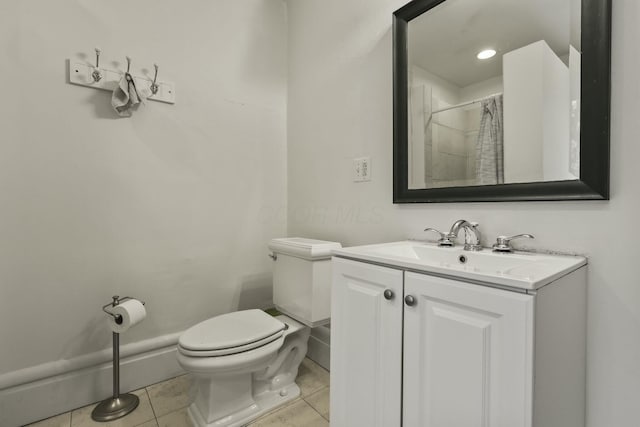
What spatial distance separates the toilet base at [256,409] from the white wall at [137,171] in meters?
0.55

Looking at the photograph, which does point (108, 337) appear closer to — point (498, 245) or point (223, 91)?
point (223, 91)

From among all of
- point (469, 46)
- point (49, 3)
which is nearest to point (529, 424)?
point (469, 46)

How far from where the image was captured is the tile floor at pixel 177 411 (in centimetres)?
130

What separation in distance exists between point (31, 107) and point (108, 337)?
1112 mm

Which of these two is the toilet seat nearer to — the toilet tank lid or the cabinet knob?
the toilet tank lid

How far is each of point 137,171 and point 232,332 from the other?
0.96 metres

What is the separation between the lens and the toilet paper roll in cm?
132

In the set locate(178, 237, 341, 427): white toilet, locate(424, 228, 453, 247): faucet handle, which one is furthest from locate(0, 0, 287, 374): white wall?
locate(424, 228, 453, 247): faucet handle

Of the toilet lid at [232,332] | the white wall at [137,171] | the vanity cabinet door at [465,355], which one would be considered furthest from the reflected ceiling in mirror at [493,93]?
the white wall at [137,171]

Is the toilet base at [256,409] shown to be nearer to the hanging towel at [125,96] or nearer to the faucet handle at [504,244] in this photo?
the faucet handle at [504,244]

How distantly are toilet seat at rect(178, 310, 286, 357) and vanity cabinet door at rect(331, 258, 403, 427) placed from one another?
1.23 ft

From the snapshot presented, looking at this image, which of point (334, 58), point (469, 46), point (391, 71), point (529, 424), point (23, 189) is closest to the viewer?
point (529, 424)

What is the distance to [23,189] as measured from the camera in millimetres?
1295

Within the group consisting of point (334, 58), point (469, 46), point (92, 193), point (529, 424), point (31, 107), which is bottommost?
point (529, 424)
